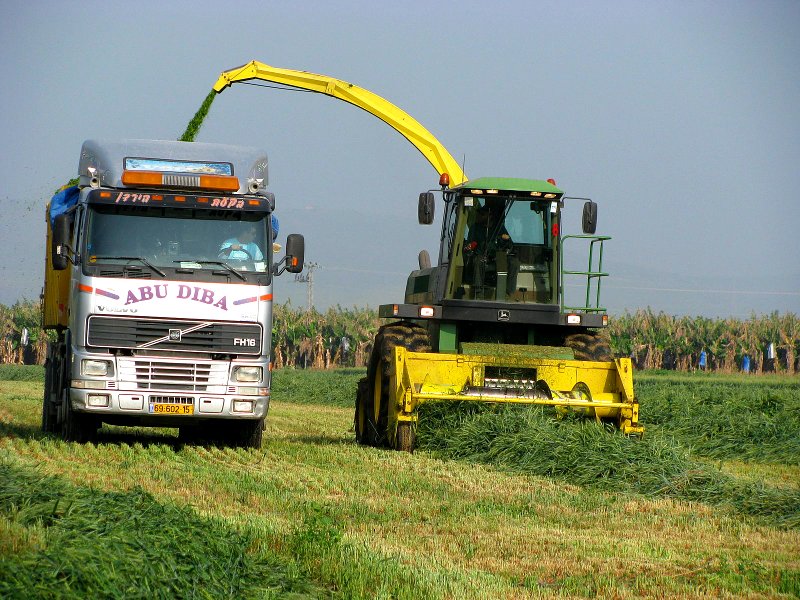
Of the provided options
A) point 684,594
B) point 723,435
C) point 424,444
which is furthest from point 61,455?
point 723,435

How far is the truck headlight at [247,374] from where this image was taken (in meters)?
13.0

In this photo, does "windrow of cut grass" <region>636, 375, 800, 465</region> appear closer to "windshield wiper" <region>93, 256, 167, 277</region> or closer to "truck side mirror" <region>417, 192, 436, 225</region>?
"truck side mirror" <region>417, 192, 436, 225</region>

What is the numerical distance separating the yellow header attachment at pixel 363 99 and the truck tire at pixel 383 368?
19.9ft

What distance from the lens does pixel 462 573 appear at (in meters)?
6.91

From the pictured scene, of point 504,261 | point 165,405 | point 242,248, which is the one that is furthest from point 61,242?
point 504,261

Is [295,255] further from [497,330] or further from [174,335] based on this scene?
[497,330]

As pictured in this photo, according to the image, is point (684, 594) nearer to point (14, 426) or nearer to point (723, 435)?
point (723, 435)

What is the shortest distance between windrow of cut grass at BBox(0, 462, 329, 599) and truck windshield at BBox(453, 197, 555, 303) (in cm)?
805

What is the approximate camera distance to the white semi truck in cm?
1273

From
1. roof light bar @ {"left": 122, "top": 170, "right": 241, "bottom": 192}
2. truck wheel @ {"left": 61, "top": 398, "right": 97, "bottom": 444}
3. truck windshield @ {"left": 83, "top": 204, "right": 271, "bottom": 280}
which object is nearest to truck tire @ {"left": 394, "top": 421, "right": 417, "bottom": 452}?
truck windshield @ {"left": 83, "top": 204, "right": 271, "bottom": 280}

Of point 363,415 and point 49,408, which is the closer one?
point 49,408

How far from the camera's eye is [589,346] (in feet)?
49.5

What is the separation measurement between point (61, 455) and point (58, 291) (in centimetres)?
322

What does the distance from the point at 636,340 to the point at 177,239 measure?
127 feet
